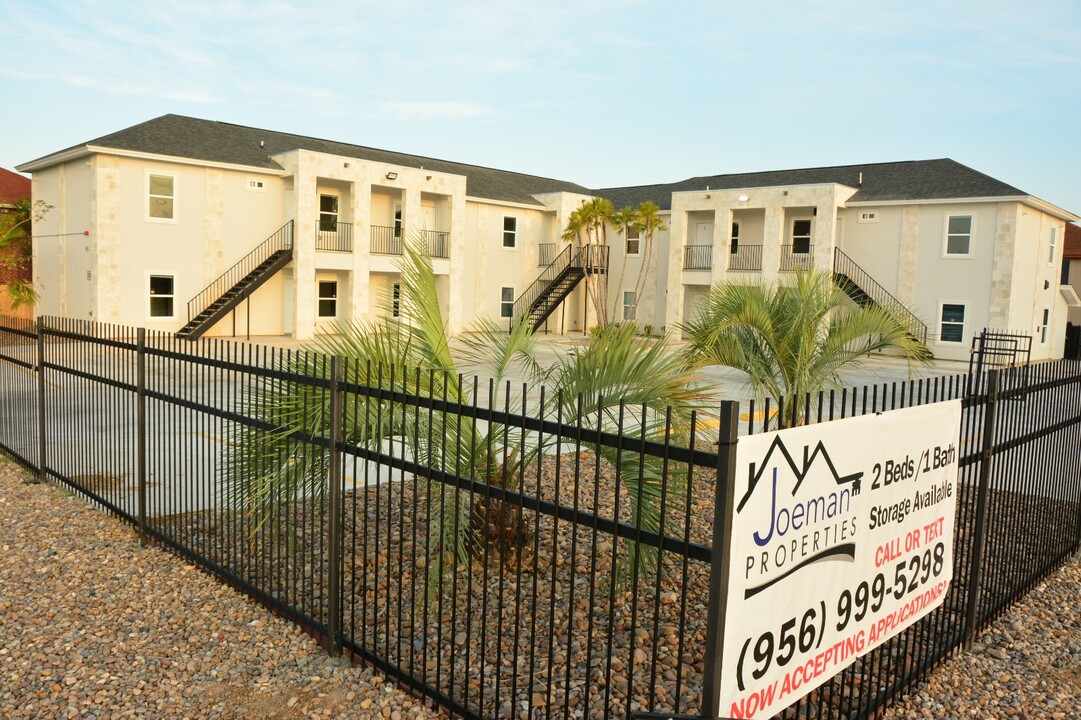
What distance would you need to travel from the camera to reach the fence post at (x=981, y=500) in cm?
532

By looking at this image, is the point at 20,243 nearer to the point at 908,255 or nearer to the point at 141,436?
the point at 141,436

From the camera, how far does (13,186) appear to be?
4000 cm

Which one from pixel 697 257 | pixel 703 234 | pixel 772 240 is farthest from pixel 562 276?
pixel 772 240

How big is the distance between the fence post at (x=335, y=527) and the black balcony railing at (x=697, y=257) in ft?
106

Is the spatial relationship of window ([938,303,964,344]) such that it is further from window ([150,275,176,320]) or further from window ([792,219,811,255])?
window ([150,275,176,320])

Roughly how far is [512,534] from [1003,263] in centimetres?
2880

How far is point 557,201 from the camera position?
38438mm

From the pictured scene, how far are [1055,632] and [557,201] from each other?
111 ft

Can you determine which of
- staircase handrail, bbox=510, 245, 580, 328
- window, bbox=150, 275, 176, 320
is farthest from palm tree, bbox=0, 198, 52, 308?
staircase handrail, bbox=510, 245, 580, 328

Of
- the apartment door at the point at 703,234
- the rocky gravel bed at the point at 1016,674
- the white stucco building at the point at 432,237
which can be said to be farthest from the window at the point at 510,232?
the rocky gravel bed at the point at 1016,674

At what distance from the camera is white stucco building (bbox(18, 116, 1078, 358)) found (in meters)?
26.8

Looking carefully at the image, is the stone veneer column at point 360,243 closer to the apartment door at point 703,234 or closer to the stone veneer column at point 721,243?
the stone veneer column at point 721,243

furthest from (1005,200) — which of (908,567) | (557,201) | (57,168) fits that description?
(57,168)

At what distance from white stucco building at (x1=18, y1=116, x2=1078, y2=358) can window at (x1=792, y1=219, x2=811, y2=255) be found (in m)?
0.07
